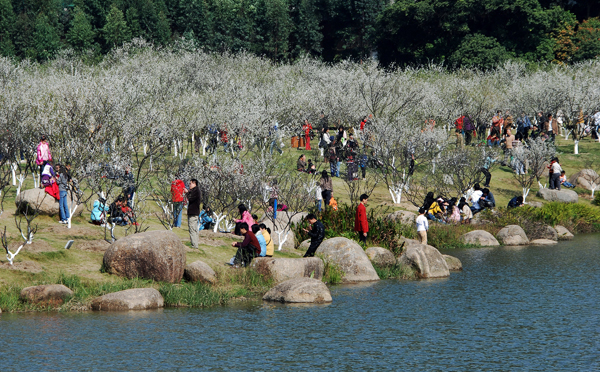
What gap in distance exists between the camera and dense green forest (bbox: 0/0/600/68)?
75.1m

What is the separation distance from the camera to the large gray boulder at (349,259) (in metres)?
24.1

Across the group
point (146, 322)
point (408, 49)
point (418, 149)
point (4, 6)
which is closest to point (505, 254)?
point (418, 149)

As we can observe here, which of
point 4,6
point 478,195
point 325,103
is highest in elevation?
point 4,6

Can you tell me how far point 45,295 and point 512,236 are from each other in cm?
2182

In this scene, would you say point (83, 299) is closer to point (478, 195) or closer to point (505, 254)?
point (505, 254)

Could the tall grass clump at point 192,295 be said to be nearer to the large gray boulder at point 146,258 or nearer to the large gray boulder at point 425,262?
the large gray boulder at point 146,258

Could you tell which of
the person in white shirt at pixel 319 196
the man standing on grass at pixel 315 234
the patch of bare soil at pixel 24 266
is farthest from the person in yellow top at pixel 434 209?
the patch of bare soil at pixel 24 266

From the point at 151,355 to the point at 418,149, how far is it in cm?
2877

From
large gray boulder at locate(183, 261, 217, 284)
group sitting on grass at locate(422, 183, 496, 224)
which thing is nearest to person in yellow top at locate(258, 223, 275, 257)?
large gray boulder at locate(183, 261, 217, 284)

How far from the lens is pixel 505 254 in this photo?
3000 centimetres

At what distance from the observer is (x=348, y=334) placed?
16719mm

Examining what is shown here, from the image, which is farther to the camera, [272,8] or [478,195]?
[272,8]

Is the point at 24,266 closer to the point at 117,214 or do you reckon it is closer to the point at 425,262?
the point at 117,214

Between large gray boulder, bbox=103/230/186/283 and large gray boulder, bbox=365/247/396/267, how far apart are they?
779cm
